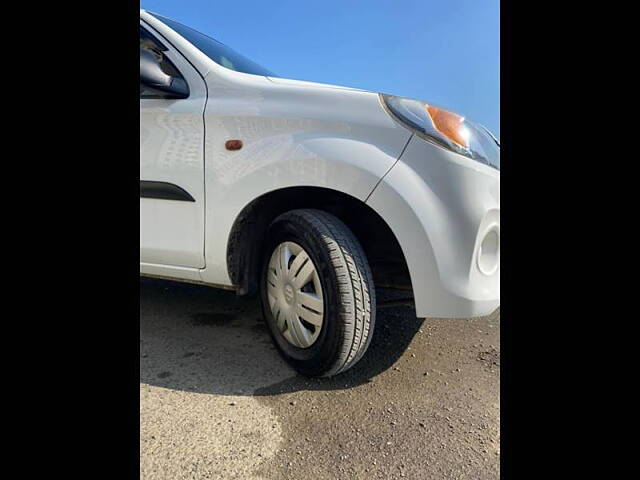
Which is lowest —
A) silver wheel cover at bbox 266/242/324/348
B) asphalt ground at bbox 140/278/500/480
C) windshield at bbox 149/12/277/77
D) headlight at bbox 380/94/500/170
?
asphalt ground at bbox 140/278/500/480

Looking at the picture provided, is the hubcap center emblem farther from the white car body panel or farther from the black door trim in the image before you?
the black door trim

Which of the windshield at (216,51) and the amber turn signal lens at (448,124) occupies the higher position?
the windshield at (216,51)

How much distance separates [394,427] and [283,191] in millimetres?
1012

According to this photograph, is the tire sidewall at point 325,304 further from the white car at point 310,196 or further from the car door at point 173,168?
the car door at point 173,168

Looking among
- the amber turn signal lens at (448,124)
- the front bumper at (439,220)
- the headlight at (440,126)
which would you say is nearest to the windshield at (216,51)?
the headlight at (440,126)

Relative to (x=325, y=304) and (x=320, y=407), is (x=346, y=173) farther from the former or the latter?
(x=320, y=407)

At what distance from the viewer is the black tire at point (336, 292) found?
1388 millimetres

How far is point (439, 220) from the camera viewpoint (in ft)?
4.39

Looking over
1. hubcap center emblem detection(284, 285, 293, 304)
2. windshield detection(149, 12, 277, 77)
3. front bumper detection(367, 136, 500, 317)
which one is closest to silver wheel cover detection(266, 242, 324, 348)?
hubcap center emblem detection(284, 285, 293, 304)

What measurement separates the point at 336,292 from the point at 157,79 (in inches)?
49.3

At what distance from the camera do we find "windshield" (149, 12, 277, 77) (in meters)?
1.86

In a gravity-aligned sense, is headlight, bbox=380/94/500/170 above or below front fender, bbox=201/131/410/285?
above

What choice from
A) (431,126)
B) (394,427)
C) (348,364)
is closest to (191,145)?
(431,126)
